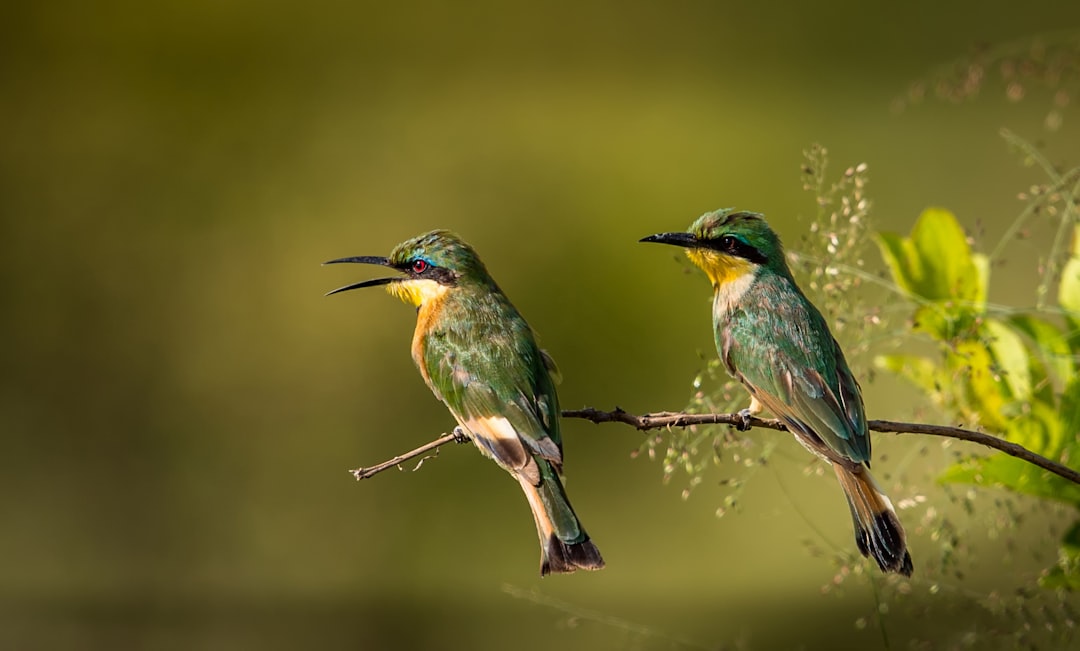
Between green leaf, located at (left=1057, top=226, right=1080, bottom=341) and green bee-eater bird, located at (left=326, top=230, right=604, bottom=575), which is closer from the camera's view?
green bee-eater bird, located at (left=326, top=230, right=604, bottom=575)

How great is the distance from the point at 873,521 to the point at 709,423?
0.17 meters

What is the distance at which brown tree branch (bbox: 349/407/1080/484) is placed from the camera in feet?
2.84

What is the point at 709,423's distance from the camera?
0.97 m

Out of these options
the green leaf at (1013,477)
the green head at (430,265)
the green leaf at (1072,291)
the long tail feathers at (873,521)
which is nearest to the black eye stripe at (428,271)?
the green head at (430,265)

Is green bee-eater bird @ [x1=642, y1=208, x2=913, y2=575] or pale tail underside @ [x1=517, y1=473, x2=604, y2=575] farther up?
green bee-eater bird @ [x1=642, y1=208, x2=913, y2=575]

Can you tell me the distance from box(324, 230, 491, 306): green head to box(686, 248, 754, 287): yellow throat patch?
22cm

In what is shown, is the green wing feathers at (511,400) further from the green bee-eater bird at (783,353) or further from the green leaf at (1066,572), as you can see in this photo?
the green leaf at (1066,572)

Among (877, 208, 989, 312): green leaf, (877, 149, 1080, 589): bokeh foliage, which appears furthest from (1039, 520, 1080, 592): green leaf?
(877, 208, 989, 312): green leaf

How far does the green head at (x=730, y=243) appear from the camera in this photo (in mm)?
1158

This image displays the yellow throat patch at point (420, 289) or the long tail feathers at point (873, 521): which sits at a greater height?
the yellow throat patch at point (420, 289)

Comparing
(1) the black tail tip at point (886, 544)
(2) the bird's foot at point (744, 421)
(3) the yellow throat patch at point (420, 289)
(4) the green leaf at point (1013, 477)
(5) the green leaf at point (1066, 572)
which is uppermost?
(3) the yellow throat patch at point (420, 289)

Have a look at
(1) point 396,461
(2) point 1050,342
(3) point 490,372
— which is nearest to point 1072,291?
(2) point 1050,342

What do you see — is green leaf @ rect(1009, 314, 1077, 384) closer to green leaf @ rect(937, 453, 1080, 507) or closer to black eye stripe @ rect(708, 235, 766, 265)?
green leaf @ rect(937, 453, 1080, 507)

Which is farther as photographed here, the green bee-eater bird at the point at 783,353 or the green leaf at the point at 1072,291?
the green leaf at the point at 1072,291
